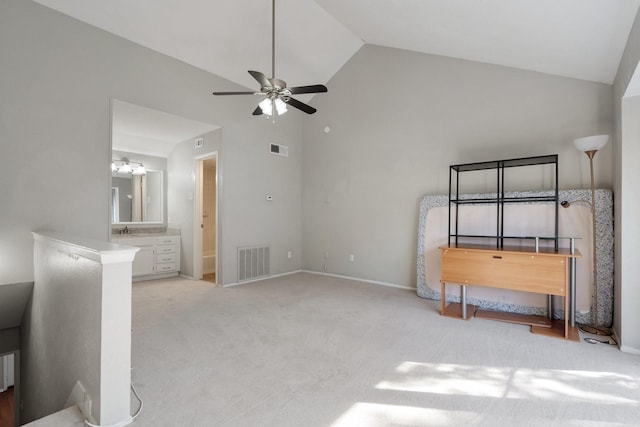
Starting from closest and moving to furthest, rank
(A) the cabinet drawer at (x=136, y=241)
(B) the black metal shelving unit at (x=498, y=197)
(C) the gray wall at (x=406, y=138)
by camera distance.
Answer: (B) the black metal shelving unit at (x=498, y=197), (C) the gray wall at (x=406, y=138), (A) the cabinet drawer at (x=136, y=241)

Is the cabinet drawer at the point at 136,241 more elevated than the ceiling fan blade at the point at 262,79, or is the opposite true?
the ceiling fan blade at the point at 262,79

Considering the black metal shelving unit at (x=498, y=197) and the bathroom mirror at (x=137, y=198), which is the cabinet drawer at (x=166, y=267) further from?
Answer: the black metal shelving unit at (x=498, y=197)

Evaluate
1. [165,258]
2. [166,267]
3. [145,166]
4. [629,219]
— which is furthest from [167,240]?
[629,219]

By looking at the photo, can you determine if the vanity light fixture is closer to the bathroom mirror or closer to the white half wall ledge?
the bathroom mirror

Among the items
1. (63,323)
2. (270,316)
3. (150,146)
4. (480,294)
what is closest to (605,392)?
(480,294)

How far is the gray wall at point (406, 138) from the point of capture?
11.2ft

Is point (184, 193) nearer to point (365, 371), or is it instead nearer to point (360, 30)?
point (360, 30)

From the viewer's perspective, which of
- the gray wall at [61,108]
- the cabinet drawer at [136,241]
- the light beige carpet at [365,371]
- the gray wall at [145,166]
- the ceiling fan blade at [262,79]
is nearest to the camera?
the light beige carpet at [365,371]

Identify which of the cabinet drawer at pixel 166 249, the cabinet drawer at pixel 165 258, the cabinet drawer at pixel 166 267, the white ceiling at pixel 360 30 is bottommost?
the cabinet drawer at pixel 166 267

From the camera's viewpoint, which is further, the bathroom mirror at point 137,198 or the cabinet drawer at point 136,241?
the bathroom mirror at point 137,198

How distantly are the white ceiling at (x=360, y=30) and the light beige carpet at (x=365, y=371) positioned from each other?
2.65m

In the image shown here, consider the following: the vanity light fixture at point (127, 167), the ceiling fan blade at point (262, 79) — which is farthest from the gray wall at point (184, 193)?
the ceiling fan blade at point (262, 79)

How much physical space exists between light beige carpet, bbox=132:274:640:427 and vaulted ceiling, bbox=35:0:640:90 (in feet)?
8.69

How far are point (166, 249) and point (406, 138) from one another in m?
4.66
